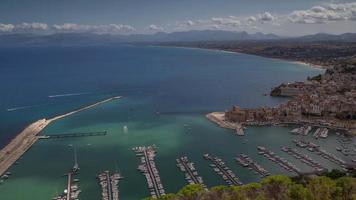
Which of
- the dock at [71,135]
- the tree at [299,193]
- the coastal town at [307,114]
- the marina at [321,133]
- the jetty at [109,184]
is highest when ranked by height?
the tree at [299,193]

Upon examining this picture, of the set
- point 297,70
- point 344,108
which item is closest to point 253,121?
point 344,108

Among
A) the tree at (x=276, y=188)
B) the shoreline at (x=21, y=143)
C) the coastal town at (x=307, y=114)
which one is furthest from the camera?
the coastal town at (x=307, y=114)

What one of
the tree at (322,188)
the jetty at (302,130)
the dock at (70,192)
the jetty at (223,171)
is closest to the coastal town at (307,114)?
the jetty at (302,130)

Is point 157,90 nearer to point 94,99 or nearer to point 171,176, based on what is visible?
point 94,99

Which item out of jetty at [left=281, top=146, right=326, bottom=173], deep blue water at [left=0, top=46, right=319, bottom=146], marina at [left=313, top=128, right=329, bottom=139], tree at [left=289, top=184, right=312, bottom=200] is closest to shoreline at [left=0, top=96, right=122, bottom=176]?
deep blue water at [left=0, top=46, right=319, bottom=146]

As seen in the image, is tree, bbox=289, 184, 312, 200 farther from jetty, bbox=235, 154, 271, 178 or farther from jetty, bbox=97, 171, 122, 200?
jetty, bbox=97, 171, 122, 200

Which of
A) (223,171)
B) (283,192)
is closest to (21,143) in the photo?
(223,171)

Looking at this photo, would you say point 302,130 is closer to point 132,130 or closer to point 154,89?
point 132,130

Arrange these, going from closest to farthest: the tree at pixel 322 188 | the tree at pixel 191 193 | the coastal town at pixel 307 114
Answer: the tree at pixel 322 188
the tree at pixel 191 193
the coastal town at pixel 307 114

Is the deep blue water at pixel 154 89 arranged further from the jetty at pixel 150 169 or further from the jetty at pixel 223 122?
the jetty at pixel 150 169
